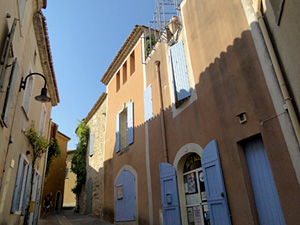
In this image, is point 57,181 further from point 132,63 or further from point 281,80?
point 281,80

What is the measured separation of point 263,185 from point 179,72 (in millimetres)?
4094

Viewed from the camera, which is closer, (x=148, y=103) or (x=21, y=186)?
(x=21, y=186)

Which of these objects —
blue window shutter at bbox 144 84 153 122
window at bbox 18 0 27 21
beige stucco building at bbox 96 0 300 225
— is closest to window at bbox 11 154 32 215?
window at bbox 18 0 27 21

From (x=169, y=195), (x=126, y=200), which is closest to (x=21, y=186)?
(x=126, y=200)

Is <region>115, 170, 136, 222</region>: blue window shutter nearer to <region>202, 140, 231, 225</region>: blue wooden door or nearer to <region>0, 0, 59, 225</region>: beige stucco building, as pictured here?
<region>0, 0, 59, 225</region>: beige stucco building

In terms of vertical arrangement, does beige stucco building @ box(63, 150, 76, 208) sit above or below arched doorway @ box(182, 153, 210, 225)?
above

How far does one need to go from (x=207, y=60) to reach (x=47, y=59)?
627 centimetres

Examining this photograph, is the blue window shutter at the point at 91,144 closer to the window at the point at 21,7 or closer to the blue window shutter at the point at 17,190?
the blue window shutter at the point at 17,190

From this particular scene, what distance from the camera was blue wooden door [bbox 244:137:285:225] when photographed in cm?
432

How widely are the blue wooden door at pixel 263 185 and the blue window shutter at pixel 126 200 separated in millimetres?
5555

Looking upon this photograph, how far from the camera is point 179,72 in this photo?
7.53 m

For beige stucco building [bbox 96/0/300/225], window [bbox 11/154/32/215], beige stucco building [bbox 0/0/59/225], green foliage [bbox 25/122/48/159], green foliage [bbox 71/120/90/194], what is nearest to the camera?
beige stucco building [bbox 96/0/300/225]

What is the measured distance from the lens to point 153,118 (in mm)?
8891

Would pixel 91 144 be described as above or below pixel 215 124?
above
